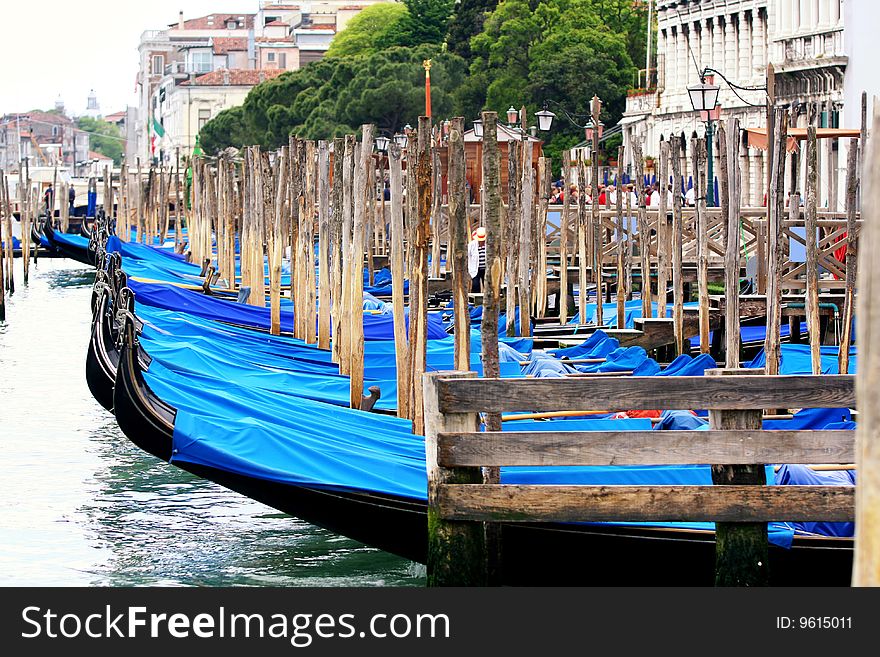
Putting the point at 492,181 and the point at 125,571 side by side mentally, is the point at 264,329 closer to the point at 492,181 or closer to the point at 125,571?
the point at 125,571

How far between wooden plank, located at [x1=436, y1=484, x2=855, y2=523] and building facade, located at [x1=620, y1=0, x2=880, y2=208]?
955cm

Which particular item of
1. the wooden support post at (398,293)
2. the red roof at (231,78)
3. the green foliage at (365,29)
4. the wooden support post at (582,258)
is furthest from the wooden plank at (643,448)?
the red roof at (231,78)

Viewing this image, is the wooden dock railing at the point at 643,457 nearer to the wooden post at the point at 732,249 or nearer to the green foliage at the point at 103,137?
the wooden post at the point at 732,249

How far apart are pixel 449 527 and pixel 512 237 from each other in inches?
227

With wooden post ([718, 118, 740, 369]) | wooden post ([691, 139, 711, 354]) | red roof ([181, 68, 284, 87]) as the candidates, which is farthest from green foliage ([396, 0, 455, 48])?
wooden post ([718, 118, 740, 369])

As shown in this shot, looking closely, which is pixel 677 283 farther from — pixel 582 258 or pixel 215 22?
pixel 215 22

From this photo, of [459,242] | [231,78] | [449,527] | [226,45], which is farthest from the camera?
[226,45]

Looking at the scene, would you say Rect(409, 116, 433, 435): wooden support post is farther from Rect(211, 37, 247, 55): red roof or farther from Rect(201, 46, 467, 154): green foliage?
Rect(211, 37, 247, 55): red roof

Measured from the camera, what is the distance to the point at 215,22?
306 feet

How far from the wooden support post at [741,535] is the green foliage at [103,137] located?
120 m

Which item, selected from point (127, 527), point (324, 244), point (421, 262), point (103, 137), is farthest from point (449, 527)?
point (103, 137)

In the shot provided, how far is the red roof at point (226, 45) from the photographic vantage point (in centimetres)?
8188

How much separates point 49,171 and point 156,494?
63068 millimetres
